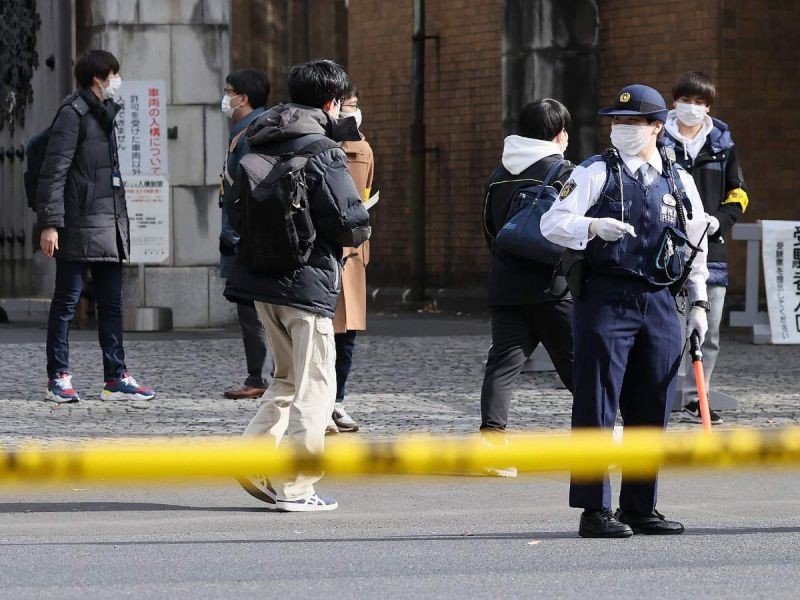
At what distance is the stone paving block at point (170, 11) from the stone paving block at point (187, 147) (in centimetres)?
75

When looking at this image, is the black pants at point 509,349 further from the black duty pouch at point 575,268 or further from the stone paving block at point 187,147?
the stone paving block at point 187,147

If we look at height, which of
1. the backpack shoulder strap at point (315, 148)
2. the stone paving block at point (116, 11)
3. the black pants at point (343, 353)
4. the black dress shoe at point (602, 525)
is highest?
the stone paving block at point (116, 11)

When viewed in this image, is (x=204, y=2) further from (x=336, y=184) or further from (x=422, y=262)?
(x=336, y=184)

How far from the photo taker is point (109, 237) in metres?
9.94

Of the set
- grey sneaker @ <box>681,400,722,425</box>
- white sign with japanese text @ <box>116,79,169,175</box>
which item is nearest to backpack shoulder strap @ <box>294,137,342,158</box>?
grey sneaker @ <box>681,400,722,425</box>

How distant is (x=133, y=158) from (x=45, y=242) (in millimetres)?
5545

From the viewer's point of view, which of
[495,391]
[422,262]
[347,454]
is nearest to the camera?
[347,454]

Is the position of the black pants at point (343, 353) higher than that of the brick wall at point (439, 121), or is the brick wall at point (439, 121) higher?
the brick wall at point (439, 121)

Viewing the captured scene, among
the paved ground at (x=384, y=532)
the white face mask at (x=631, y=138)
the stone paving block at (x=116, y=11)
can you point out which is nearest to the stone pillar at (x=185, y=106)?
the stone paving block at (x=116, y=11)

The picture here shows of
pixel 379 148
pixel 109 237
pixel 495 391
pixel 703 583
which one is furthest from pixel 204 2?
pixel 703 583

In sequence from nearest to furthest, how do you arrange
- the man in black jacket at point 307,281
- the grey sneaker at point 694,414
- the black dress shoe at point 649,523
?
the black dress shoe at point 649,523 < the man in black jacket at point 307,281 < the grey sneaker at point 694,414

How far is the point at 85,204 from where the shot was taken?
32.5 feet

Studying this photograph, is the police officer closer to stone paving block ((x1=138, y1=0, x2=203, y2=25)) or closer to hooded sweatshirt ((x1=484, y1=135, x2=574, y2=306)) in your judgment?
hooded sweatshirt ((x1=484, y1=135, x2=574, y2=306))

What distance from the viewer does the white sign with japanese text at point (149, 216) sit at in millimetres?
14992
